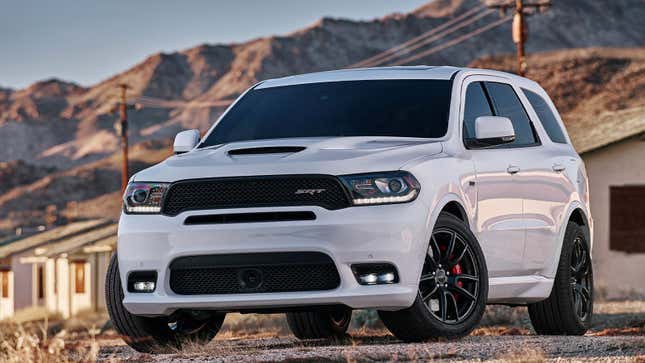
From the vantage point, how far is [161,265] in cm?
878

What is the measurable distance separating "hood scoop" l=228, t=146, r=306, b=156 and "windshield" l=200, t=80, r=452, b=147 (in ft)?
2.67

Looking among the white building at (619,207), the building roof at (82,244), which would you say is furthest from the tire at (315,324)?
the building roof at (82,244)

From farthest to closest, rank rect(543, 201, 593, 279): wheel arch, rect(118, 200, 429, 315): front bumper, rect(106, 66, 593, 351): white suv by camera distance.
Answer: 1. rect(543, 201, 593, 279): wheel arch
2. rect(106, 66, 593, 351): white suv
3. rect(118, 200, 429, 315): front bumper

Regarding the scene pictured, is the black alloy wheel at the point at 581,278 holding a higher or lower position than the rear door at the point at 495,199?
lower

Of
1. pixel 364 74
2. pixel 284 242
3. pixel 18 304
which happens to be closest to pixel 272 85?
pixel 364 74

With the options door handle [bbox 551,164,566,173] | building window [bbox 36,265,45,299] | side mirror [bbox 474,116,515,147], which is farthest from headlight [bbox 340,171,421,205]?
building window [bbox 36,265,45,299]

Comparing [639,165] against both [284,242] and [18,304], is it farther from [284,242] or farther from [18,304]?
[18,304]

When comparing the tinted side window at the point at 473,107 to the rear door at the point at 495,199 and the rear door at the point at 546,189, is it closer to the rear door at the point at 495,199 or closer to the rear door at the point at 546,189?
the rear door at the point at 495,199

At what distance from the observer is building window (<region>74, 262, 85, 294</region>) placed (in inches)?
2279

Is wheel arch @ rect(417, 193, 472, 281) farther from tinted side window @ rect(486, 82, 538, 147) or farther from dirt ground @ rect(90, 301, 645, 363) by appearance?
tinted side window @ rect(486, 82, 538, 147)

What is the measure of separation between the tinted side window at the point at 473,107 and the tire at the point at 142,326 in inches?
87.4

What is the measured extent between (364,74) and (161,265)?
2.56 m

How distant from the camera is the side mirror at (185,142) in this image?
9953mm

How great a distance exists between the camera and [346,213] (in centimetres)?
839
